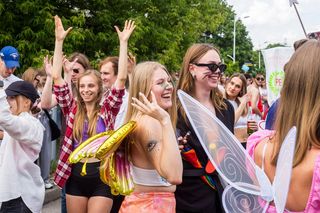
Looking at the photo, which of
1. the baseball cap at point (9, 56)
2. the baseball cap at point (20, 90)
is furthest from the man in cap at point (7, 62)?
the baseball cap at point (20, 90)

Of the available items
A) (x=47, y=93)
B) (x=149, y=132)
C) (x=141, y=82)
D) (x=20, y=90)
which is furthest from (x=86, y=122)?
(x=149, y=132)

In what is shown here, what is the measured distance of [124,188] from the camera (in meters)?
3.03

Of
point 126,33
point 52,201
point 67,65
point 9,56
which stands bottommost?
point 52,201

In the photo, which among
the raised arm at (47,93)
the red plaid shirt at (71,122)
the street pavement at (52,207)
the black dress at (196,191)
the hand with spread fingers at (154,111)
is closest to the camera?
the hand with spread fingers at (154,111)

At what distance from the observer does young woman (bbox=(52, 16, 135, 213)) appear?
4.26 metres

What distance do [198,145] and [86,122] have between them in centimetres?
124

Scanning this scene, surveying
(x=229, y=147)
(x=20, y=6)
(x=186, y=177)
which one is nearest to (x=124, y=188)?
(x=186, y=177)

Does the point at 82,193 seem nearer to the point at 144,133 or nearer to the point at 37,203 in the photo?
the point at 37,203

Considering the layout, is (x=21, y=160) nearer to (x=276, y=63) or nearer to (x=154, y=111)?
(x=154, y=111)

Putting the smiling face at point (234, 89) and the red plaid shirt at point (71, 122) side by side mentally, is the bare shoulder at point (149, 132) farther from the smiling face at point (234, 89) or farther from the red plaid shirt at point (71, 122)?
the smiling face at point (234, 89)

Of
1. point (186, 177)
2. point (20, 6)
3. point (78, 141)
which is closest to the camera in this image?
point (186, 177)

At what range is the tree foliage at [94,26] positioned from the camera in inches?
425

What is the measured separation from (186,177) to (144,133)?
0.83 m

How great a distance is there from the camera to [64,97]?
4.68m
